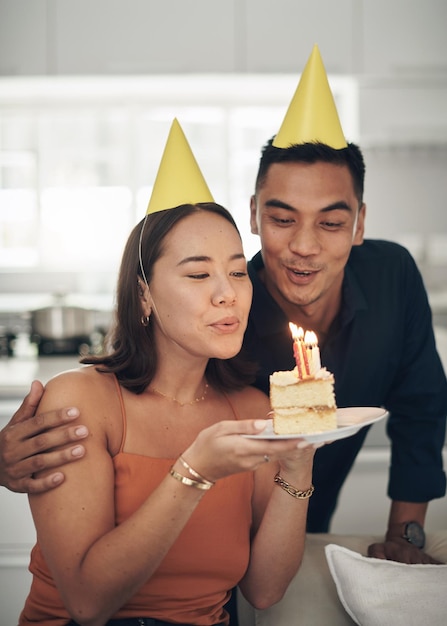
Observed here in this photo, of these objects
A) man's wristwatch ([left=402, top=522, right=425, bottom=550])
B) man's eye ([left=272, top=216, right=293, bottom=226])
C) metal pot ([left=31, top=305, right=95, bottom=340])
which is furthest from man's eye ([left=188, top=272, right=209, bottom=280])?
metal pot ([left=31, top=305, right=95, bottom=340])

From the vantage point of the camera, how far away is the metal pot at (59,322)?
331cm

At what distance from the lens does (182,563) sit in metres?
1.44

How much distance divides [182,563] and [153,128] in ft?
13.5

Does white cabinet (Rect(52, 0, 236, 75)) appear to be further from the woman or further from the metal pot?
the woman

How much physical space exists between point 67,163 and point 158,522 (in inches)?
171

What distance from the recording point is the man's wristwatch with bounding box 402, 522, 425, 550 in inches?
69.0

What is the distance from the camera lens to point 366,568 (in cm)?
145

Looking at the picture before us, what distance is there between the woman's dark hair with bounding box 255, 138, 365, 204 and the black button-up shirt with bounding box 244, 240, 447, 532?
10.8 inches

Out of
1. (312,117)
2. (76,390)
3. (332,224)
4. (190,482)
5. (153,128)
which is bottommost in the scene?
(190,482)

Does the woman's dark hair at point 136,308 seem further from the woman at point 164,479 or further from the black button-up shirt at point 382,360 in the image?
the black button-up shirt at point 382,360

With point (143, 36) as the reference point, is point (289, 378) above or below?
below

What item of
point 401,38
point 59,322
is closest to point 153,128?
point 401,38

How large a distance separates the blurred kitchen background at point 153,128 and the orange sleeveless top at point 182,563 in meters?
0.95

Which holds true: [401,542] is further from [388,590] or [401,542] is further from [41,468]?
[41,468]
